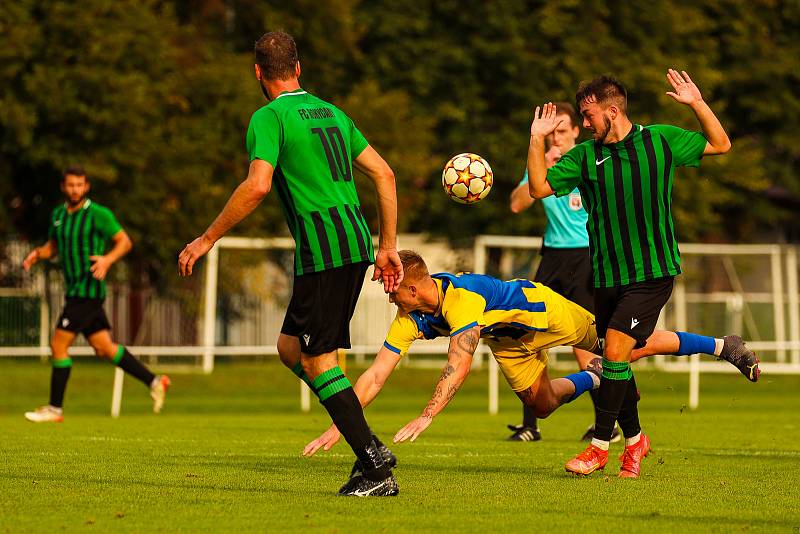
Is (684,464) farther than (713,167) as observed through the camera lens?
No

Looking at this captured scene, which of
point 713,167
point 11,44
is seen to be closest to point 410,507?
point 11,44

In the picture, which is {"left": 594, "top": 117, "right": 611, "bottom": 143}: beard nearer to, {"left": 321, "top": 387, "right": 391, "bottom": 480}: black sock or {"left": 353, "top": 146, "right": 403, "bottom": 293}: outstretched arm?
{"left": 353, "top": 146, "right": 403, "bottom": 293}: outstretched arm

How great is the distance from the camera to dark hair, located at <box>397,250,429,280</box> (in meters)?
8.46

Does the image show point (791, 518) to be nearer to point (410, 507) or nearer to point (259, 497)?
point (410, 507)

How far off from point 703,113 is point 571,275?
12.0 ft

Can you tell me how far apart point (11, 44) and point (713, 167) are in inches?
573

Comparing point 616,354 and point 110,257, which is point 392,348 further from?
point 110,257

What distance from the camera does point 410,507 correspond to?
7074mm

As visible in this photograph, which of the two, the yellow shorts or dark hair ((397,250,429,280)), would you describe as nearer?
dark hair ((397,250,429,280))

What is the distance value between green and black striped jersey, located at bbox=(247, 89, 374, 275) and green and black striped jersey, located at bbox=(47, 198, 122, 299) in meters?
7.71

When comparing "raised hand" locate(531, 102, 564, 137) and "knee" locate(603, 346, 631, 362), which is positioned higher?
"raised hand" locate(531, 102, 564, 137)

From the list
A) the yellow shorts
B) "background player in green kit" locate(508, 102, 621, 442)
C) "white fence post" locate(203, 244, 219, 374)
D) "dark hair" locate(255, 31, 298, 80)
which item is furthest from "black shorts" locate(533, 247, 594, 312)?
"white fence post" locate(203, 244, 219, 374)

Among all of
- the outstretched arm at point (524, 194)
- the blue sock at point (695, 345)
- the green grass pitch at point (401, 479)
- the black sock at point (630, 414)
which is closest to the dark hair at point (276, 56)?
the green grass pitch at point (401, 479)

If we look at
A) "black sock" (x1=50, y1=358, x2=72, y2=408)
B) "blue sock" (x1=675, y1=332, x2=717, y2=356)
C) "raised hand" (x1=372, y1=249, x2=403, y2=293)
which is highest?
"raised hand" (x1=372, y1=249, x2=403, y2=293)
